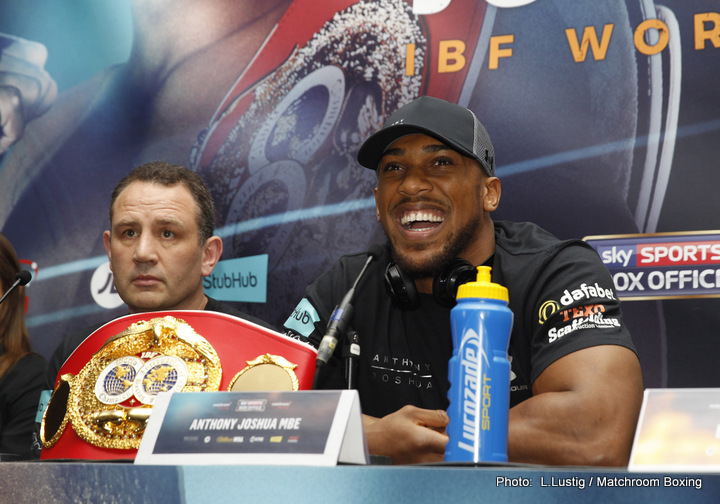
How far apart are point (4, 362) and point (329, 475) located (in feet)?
6.89

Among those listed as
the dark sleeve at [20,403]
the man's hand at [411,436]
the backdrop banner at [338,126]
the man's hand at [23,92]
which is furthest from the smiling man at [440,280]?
the man's hand at [23,92]

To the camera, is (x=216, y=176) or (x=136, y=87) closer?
(x=216, y=176)

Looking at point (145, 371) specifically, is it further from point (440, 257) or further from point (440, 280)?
point (440, 257)

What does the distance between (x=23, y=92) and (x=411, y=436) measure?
2.15 meters

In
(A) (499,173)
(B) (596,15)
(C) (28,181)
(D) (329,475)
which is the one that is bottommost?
(D) (329,475)

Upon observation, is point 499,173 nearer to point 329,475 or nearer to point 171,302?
point 171,302

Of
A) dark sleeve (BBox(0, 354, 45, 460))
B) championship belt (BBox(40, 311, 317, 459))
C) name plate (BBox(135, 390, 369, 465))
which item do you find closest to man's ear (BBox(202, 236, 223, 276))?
championship belt (BBox(40, 311, 317, 459))

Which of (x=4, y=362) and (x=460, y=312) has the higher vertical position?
(x=4, y=362)

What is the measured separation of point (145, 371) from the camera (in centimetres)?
111

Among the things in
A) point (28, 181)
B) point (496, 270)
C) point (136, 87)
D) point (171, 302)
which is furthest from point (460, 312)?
point (28, 181)

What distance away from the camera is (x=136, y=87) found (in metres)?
2.50

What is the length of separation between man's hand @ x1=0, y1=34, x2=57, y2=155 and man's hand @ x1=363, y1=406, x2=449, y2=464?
6.57ft

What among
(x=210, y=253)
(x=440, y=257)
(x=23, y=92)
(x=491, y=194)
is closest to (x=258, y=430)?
(x=440, y=257)

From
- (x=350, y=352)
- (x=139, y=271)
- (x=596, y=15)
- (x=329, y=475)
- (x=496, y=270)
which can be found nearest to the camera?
(x=329, y=475)
